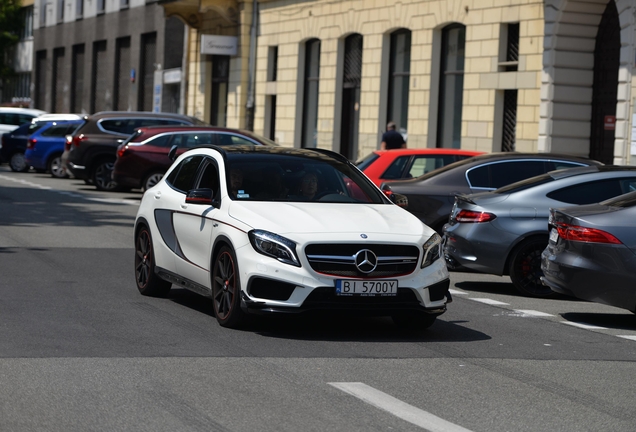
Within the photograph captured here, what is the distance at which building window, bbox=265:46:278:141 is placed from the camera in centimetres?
3994

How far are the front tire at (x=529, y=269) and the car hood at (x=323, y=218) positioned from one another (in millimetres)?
3320

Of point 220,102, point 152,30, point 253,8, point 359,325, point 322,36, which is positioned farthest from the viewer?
point 152,30

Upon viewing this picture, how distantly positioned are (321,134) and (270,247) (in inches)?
1098

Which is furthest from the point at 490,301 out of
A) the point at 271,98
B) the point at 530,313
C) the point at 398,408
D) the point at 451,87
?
the point at 271,98

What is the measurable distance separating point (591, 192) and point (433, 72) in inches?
724

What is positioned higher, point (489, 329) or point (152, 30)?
point (152, 30)

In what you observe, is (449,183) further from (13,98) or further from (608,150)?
(13,98)

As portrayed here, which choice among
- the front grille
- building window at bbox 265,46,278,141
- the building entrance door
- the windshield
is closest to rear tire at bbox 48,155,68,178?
building window at bbox 265,46,278,141

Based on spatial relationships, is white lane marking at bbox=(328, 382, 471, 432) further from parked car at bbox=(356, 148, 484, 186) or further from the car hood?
parked car at bbox=(356, 148, 484, 186)

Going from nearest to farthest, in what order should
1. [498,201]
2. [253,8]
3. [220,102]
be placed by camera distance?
[498,201], [253,8], [220,102]

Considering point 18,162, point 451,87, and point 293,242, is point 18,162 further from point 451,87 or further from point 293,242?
point 293,242

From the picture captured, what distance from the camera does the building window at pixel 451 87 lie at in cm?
3023

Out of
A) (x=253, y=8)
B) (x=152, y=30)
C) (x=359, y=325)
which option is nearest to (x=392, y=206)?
(x=359, y=325)

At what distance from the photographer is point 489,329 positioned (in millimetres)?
10172
